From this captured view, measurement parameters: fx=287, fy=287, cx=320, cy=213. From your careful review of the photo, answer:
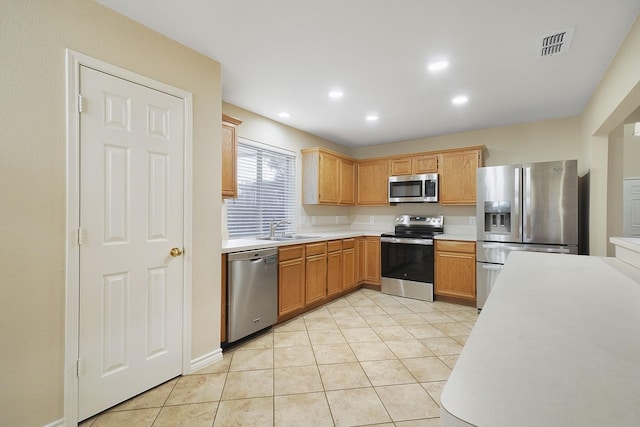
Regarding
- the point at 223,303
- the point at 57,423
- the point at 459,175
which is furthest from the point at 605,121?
the point at 57,423

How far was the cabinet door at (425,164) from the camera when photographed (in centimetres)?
439

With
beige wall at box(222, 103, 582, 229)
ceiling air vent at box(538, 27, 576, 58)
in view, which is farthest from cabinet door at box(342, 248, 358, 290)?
ceiling air vent at box(538, 27, 576, 58)

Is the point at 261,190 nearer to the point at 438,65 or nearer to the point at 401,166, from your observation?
the point at 401,166

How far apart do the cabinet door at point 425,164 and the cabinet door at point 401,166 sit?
0.27 ft

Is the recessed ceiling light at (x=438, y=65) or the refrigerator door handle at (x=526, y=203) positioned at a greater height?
the recessed ceiling light at (x=438, y=65)

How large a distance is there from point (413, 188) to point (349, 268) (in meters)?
1.63

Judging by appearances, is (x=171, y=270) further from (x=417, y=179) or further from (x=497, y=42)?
(x=417, y=179)

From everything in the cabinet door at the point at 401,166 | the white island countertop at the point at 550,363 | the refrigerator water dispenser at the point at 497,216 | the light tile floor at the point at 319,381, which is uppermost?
the cabinet door at the point at 401,166

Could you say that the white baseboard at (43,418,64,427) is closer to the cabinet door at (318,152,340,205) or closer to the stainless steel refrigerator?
the cabinet door at (318,152,340,205)

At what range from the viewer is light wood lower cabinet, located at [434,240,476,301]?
380 cm

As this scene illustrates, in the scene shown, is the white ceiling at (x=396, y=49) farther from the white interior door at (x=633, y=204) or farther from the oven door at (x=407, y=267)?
the white interior door at (x=633, y=204)

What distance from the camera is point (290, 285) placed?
10.8 ft

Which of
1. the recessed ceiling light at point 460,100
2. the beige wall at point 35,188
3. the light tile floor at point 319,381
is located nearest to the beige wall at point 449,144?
the recessed ceiling light at point 460,100

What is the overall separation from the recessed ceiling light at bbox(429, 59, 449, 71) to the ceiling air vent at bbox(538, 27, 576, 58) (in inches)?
25.0
